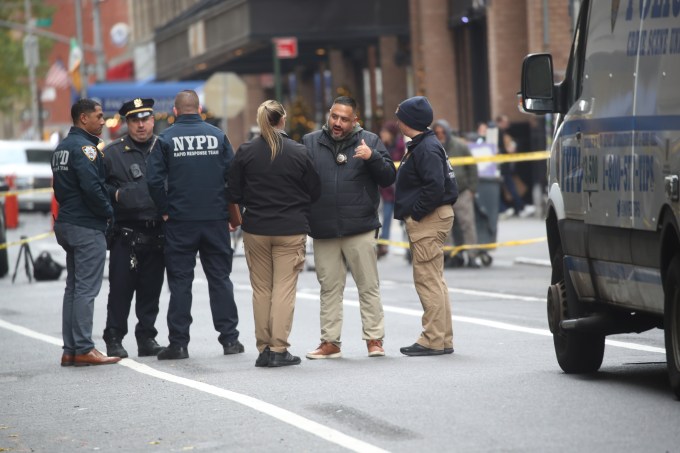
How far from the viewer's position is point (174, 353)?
12703mm

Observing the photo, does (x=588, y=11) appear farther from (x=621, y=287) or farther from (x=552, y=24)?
(x=552, y=24)

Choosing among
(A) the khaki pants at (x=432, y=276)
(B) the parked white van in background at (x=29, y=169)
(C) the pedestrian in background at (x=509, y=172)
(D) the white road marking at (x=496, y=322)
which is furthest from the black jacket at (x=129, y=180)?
(B) the parked white van in background at (x=29, y=169)

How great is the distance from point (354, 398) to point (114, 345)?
3.69 m

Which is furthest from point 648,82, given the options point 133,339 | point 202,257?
point 133,339

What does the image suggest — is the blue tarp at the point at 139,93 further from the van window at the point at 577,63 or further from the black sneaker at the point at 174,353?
the van window at the point at 577,63

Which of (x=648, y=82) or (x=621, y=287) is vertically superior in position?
(x=648, y=82)

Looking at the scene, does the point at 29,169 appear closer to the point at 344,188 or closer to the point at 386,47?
the point at 386,47

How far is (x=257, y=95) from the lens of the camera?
56219 millimetres

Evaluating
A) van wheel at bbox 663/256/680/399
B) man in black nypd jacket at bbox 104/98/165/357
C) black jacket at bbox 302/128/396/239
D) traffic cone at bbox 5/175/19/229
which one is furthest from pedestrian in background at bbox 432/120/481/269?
traffic cone at bbox 5/175/19/229

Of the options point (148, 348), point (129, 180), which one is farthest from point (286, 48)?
point (148, 348)

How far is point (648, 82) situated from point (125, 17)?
3386 inches

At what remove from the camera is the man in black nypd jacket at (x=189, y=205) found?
1255cm

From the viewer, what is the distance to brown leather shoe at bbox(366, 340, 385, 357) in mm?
12227

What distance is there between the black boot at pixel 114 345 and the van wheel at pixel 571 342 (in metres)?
3.80
